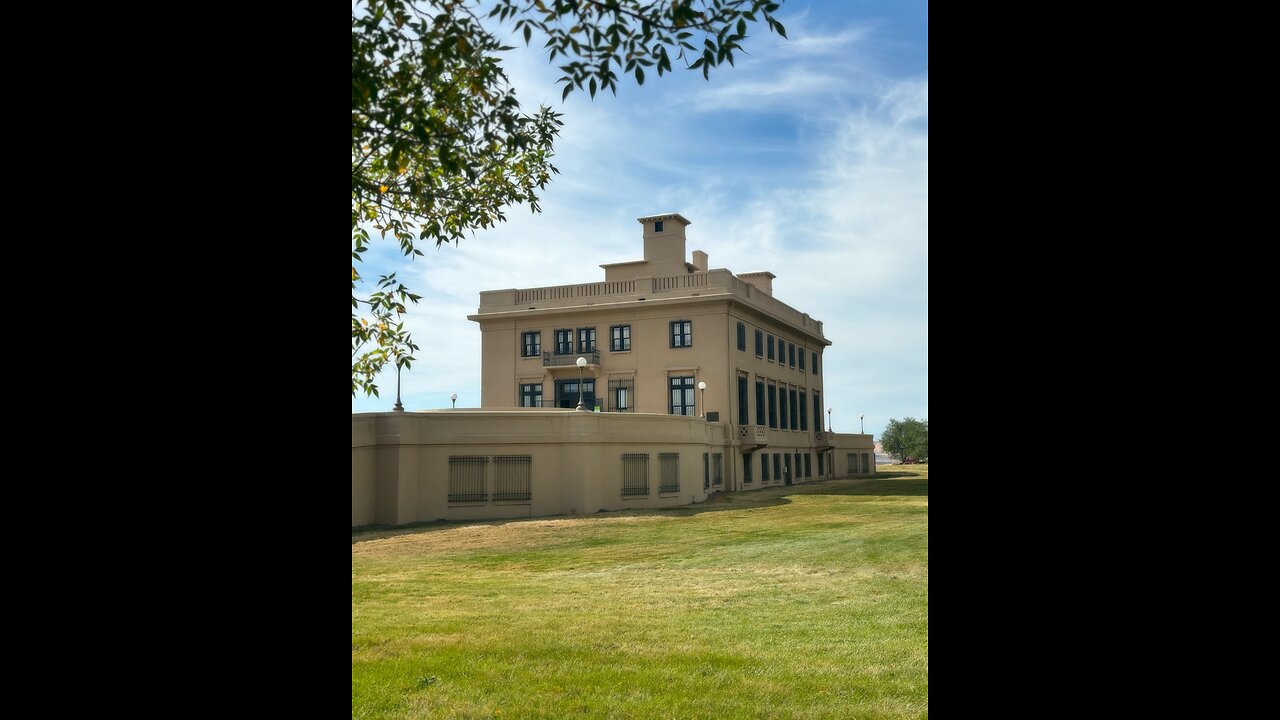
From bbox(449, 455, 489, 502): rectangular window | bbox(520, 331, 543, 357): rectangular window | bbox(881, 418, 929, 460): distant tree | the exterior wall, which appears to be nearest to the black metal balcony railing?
bbox(520, 331, 543, 357): rectangular window

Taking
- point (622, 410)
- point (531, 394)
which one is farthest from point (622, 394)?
point (531, 394)

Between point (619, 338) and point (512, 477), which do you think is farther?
point (619, 338)

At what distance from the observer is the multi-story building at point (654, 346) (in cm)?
3428

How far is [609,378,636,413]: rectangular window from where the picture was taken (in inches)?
1409

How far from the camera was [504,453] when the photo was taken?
2381 cm

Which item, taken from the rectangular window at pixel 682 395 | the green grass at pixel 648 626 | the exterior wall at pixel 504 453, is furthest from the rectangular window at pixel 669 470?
the green grass at pixel 648 626

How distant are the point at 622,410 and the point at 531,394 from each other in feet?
12.9

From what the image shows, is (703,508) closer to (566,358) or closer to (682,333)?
(682,333)
